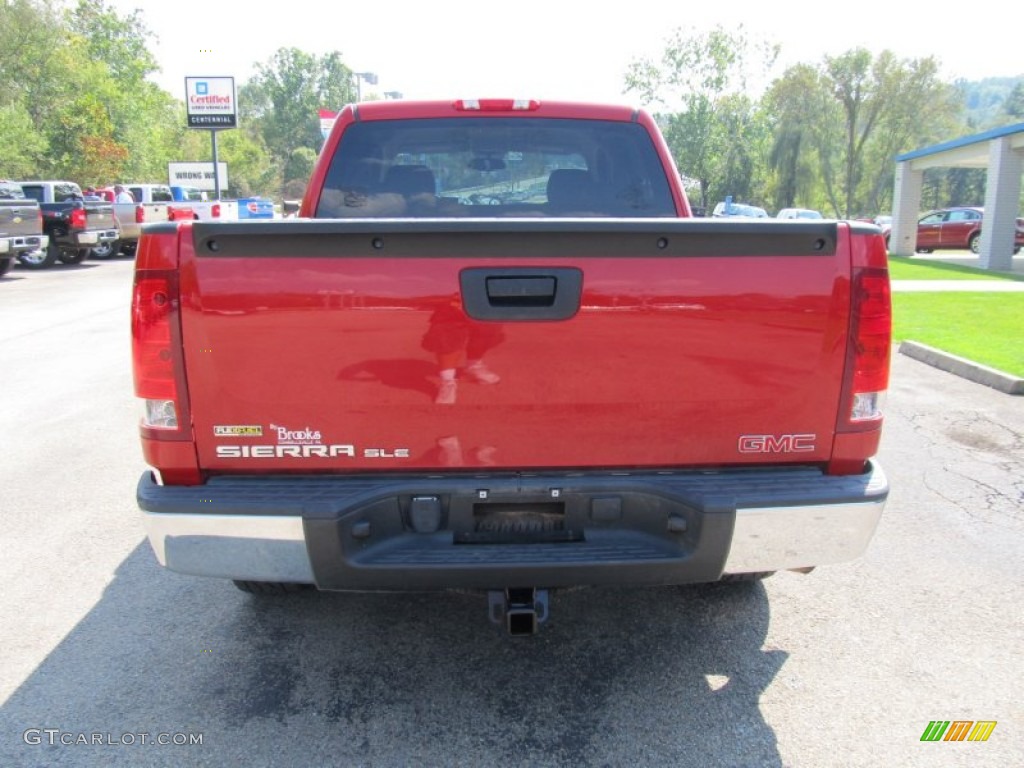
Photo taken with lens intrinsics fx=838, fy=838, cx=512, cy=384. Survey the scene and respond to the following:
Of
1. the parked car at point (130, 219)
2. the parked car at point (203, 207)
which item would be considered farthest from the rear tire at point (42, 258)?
the parked car at point (203, 207)

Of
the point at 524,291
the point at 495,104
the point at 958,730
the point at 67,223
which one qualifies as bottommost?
the point at 958,730

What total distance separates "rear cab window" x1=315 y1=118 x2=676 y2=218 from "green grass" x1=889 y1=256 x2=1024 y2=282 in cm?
1547

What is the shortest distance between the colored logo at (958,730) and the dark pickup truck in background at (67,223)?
20.8 metres

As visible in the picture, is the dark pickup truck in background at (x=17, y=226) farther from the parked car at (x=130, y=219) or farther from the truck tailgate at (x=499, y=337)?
the truck tailgate at (x=499, y=337)

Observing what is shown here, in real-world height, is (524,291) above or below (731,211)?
below

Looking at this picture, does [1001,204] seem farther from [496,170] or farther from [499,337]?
[499,337]

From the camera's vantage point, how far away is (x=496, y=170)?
4199 mm

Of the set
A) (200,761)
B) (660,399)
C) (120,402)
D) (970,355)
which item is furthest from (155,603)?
(970,355)

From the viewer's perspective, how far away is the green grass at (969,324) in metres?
9.17

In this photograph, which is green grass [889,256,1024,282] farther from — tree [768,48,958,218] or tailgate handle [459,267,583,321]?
tree [768,48,958,218]

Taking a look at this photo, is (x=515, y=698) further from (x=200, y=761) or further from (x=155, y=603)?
(x=155, y=603)

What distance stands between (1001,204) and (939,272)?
320 centimetres

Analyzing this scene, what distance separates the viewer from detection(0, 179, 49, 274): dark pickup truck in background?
638 inches

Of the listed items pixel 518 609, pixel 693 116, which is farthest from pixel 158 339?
pixel 693 116
